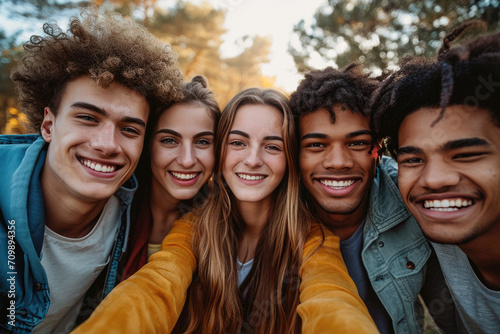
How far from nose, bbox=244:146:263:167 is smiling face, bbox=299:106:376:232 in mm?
409

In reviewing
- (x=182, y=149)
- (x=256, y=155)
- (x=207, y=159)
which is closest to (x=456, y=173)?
(x=256, y=155)

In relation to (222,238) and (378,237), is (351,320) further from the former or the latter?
(222,238)

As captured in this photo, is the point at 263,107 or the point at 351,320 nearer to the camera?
the point at 351,320

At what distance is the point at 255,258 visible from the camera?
103 inches

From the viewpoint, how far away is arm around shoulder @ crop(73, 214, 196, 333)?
1505 mm

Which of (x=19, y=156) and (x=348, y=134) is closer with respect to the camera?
(x=19, y=156)

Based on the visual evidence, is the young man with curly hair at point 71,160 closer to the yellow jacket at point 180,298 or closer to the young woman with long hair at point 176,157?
the young woman with long hair at point 176,157

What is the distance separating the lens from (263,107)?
2668mm

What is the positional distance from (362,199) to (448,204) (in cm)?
82

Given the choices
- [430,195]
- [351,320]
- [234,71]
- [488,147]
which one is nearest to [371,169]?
[430,195]

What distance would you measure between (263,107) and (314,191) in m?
0.91

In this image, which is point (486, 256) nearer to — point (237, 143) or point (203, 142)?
point (237, 143)

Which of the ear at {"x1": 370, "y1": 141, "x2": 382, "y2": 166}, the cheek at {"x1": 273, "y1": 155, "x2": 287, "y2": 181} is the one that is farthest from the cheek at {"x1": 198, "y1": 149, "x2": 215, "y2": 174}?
the ear at {"x1": 370, "y1": 141, "x2": 382, "y2": 166}

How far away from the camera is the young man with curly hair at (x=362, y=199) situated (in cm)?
242
